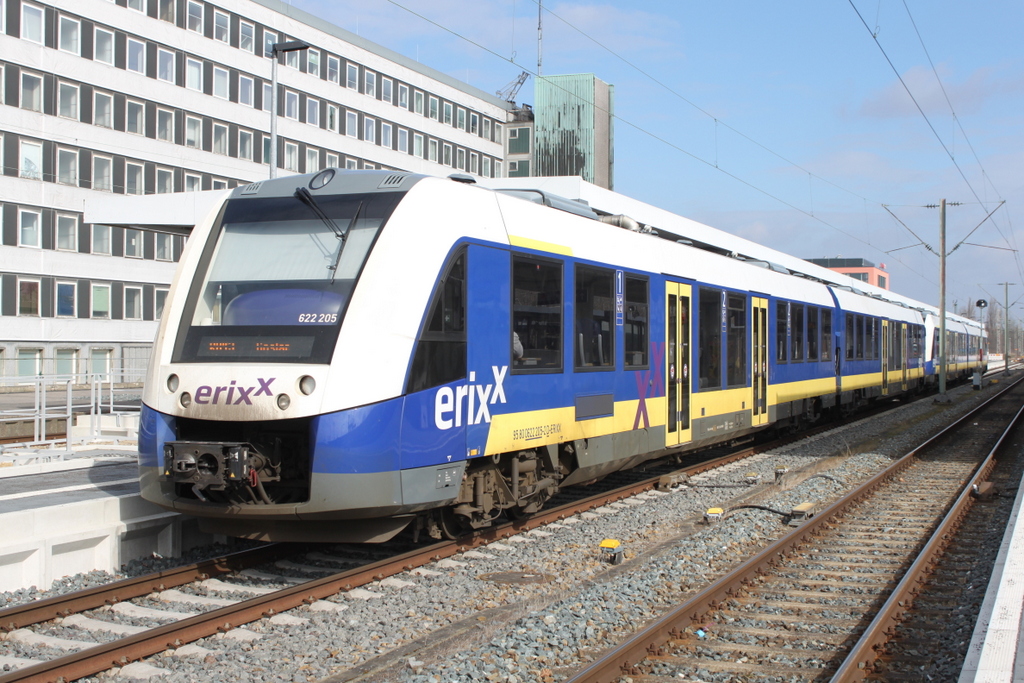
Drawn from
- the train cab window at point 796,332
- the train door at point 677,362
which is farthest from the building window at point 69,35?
the train door at point 677,362

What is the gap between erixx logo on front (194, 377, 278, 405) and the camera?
6.45 meters

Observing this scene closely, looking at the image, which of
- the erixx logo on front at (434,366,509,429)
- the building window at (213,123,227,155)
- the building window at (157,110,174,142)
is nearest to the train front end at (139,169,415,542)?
the erixx logo on front at (434,366,509,429)

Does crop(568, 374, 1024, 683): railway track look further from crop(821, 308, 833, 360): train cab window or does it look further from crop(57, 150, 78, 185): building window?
crop(57, 150, 78, 185): building window

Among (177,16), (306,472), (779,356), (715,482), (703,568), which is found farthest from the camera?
(177,16)

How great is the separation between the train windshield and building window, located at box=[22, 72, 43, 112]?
33.5m

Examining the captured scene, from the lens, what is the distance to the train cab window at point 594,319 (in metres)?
9.06

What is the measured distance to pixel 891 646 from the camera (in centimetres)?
566

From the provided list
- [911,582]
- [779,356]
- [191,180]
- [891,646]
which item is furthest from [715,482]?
[191,180]

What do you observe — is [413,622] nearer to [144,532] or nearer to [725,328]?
[144,532]

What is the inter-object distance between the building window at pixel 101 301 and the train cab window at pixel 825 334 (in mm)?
31280

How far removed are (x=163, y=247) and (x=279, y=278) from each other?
37.3 m

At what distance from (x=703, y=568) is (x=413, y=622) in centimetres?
265

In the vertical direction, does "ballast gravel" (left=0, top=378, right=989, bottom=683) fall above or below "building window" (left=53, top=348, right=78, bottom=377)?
below

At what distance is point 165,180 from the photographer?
4069 cm
